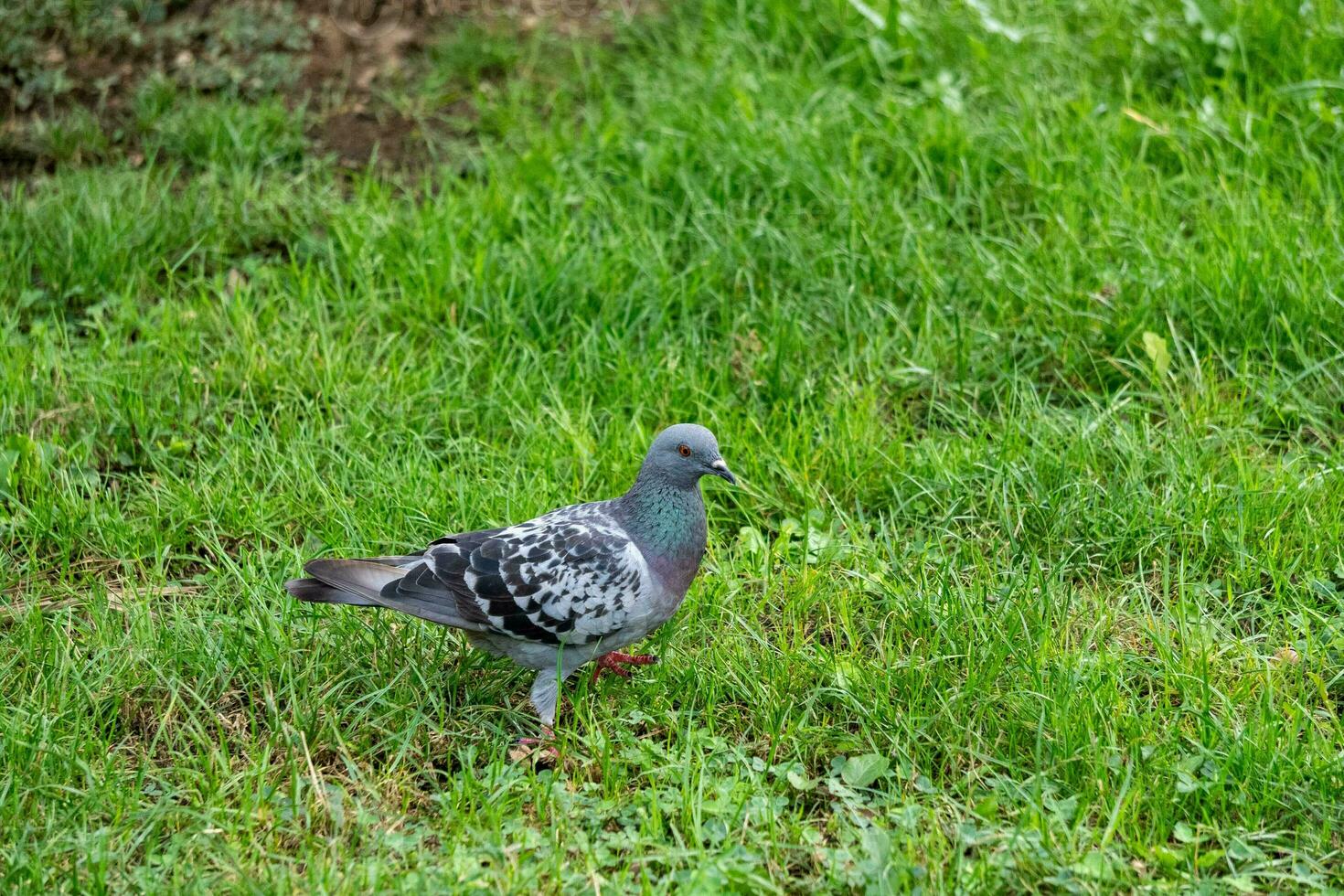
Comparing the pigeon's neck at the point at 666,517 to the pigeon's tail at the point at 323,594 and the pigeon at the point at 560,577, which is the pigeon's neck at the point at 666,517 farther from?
the pigeon's tail at the point at 323,594

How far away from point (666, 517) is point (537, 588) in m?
0.42

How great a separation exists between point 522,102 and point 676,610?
11.1ft

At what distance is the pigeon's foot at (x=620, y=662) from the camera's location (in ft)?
12.1

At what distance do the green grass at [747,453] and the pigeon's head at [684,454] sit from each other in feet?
1.59

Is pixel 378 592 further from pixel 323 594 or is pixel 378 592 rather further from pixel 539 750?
pixel 539 750

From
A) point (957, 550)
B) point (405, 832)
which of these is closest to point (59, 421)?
point (405, 832)

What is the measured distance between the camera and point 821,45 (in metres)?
6.29

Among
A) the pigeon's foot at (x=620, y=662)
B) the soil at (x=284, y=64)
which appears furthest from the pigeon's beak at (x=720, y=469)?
the soil at (x=284, y=64)

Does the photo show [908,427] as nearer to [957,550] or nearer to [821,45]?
[957,550]

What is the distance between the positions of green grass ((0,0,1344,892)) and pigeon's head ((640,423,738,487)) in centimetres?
48

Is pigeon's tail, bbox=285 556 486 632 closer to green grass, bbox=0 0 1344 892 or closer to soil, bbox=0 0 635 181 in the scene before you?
green grass, bbox=0 0 1344 892

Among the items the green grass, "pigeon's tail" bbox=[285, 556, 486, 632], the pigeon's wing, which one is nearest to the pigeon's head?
the pigeon's wing

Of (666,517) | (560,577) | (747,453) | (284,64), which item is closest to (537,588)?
(560,577)

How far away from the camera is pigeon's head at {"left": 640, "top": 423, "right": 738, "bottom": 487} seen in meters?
3.59
